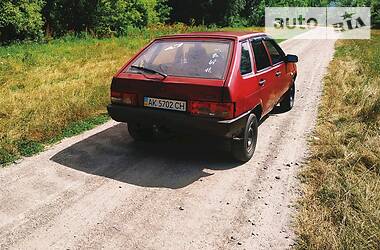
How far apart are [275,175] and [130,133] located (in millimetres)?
2288

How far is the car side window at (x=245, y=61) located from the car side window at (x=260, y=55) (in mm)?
258

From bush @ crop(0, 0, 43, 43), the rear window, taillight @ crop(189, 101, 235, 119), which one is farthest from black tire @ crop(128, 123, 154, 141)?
bush @ crop(0, 0, 43, 43)

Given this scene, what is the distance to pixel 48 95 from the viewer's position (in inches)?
301

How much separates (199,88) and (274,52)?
2.48 meters

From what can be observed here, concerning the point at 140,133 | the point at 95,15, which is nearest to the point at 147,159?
the point at 140,133

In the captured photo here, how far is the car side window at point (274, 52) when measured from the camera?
604 cm

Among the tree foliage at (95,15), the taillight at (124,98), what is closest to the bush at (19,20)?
the tree foliage at (95,15)

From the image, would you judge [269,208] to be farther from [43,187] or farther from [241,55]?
[43,187]

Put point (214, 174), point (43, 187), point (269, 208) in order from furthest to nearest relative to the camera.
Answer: point (214, 174), point (43, 187), point (269, 208)

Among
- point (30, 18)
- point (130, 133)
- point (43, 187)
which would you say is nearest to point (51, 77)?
point (130, 133)

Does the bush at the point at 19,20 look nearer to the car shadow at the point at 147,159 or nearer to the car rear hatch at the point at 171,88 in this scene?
the car shadow at the point at 147,159

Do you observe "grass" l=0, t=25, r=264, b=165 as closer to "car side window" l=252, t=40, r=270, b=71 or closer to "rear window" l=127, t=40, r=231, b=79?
"rear window" l=127, t=40, r=231, b=79

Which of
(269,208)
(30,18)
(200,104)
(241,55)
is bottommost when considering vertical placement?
(269,208)

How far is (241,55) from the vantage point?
479cm
